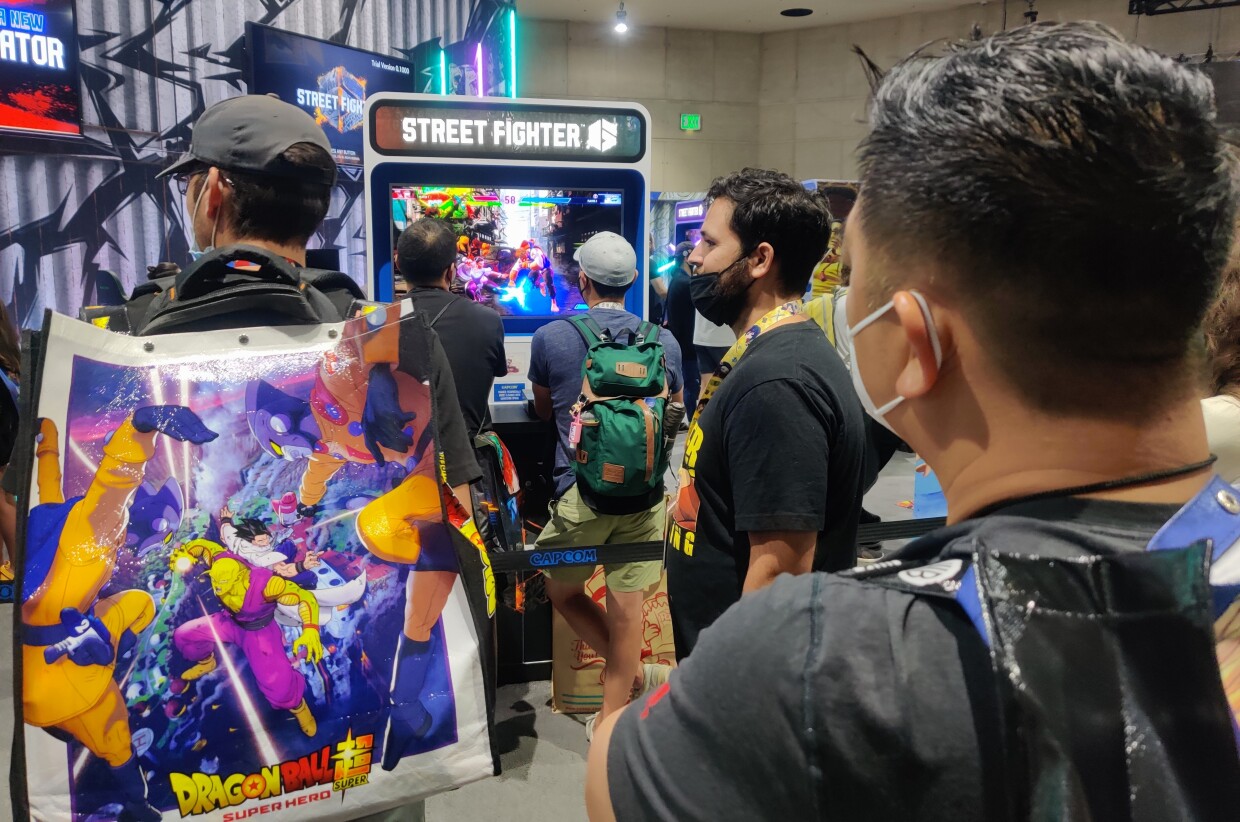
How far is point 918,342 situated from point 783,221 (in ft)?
4.02

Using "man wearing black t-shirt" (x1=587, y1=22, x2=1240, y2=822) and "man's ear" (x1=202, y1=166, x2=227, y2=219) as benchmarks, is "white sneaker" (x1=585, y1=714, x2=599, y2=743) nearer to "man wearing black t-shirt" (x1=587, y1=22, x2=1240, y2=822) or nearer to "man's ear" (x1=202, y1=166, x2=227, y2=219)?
"man's ear" (x1=202, y1=166, x2=227, y2=219)

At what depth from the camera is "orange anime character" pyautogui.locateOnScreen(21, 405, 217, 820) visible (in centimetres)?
96

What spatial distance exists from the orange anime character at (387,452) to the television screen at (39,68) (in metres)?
4.28

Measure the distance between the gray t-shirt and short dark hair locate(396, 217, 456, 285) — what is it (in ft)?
1.60

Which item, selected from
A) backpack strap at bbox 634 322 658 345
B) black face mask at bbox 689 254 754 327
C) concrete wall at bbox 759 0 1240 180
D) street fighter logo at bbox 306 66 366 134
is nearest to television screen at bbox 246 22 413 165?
street fighter logo at bbox 306 66 366 134

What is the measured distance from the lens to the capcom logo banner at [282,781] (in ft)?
3.23

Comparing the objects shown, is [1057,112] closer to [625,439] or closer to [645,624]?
[625,439]

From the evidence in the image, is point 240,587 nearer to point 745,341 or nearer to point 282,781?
point 282,781

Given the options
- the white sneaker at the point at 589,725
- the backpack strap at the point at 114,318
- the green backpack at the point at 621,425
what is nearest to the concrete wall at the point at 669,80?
the green backpack at the point at 621,425

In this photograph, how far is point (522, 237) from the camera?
14.4 ft

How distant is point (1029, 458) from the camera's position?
23.2 inches

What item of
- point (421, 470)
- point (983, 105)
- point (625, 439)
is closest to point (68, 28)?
point (625, 439)

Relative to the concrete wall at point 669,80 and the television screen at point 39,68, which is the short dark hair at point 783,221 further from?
the concrete wall at point 669,80

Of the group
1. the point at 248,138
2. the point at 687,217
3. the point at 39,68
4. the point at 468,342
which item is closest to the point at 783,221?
the point at 248,138
